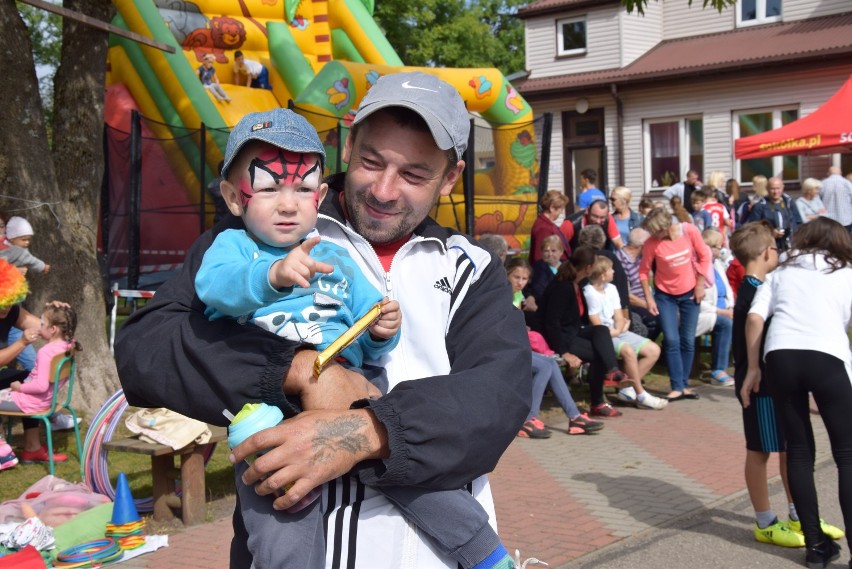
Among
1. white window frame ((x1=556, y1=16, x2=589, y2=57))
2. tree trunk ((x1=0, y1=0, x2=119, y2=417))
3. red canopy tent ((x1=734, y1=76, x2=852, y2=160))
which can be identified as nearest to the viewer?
tree trunk ((x1=0, y1=0, x2=119, y2=417))

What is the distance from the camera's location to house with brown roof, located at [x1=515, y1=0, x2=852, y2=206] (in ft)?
88.4

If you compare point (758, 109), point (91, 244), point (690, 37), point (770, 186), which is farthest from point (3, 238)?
point (690, 37)

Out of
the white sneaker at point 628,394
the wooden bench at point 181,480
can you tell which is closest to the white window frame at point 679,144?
the white sneaker at point 628,394

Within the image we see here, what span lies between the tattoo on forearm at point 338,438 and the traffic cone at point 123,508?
4.43 meters

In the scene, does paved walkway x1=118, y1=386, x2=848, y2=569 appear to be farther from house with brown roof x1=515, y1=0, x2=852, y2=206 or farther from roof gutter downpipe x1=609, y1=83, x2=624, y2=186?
roof gutter downpipe x1=609, y1=83, x2=624, y2=186

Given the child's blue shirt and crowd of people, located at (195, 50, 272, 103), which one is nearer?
the child's blue shirt

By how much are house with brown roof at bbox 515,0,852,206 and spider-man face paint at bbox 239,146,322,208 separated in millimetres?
25772

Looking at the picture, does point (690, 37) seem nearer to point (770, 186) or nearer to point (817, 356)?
point (770, 186)

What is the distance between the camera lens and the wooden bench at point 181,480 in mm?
6484

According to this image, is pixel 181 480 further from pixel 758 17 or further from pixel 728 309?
pixel 758 17

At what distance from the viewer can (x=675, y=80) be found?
28.8m

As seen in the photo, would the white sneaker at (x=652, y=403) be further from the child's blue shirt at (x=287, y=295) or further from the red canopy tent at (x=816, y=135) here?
the red canopy tent at (x=816, y=135)

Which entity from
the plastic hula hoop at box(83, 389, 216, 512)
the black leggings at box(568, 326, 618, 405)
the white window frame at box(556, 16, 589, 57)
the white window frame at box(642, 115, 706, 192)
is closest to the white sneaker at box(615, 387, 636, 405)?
the black leggings at box(568, 326, 618, 405)

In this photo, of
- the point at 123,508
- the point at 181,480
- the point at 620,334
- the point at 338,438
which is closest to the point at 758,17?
the point at 620,334
